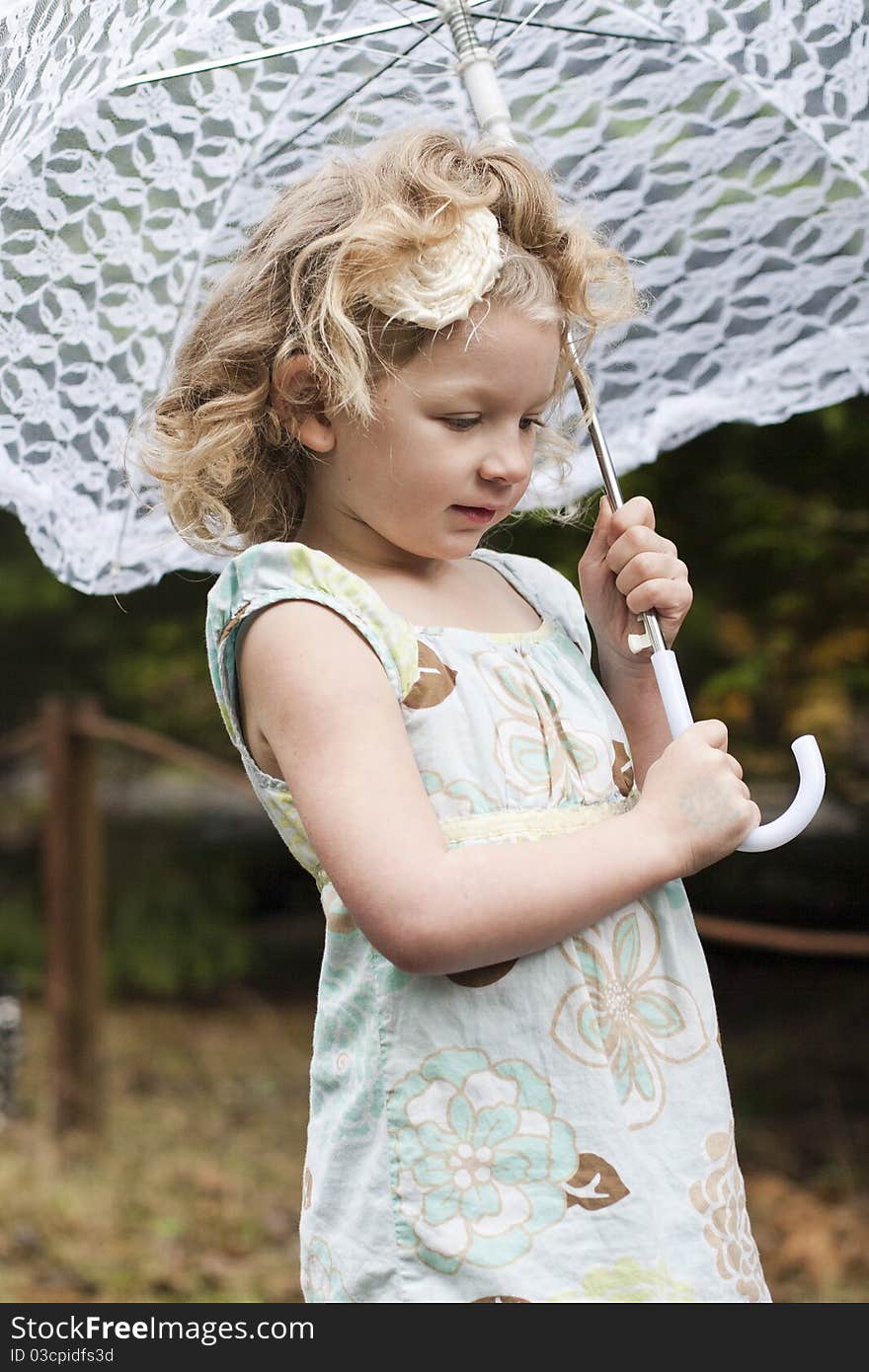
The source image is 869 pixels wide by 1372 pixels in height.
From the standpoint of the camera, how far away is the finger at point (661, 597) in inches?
59.7

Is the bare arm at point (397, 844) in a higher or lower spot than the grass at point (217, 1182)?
higher

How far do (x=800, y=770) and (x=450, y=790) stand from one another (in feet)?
1.10

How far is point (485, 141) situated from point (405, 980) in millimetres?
826

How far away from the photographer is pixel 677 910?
4.75ft

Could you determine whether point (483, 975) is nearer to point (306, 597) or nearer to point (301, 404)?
point (306, 597)

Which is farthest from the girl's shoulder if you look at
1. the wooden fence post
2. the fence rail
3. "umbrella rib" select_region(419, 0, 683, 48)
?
the wooden fence post

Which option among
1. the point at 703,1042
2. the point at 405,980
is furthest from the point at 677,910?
the point at 405,980

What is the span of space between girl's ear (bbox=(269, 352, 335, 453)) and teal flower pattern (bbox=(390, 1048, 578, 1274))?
581mm

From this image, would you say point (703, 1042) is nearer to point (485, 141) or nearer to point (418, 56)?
point (485, 141)

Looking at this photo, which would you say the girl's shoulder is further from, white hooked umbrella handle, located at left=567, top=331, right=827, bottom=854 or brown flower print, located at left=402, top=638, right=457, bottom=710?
white hooked umbrella handle, located at left=567, top=331, right=827, bottom=854

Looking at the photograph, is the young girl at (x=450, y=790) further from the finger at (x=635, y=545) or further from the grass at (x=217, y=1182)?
the grass at (x=217, y=1182)

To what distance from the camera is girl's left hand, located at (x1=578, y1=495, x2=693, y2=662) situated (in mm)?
1526

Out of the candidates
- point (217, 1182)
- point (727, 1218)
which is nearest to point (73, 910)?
point (217, 1182)

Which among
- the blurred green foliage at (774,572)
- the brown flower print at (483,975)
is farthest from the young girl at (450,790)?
the blurred green foliage at (774,572)
